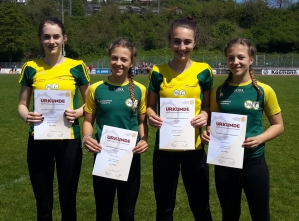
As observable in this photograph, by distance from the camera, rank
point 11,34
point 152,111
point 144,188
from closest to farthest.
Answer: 1. point 152,111
2. point 144,188
3. point 11,34

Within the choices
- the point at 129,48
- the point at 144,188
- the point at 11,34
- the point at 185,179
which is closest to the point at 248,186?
the point at 185,179

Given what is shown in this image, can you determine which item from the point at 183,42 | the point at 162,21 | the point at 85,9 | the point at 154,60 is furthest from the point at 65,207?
the point at 85,9

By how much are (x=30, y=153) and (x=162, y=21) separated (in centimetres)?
8493

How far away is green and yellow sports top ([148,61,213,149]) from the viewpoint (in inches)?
147

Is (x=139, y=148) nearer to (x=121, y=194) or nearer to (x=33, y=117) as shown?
(x=121, y=194)

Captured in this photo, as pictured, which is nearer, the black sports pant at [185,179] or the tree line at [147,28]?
the black sports pant at [185,179]

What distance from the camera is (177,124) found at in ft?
12.2

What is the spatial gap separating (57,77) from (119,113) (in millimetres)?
705

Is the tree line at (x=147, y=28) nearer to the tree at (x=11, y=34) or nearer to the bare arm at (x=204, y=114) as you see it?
the tree at (x=11, y=34)

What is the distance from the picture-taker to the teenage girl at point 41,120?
12.7 ft

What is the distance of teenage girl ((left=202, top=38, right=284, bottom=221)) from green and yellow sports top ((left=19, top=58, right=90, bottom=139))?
1288mm

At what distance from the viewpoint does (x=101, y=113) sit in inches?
148

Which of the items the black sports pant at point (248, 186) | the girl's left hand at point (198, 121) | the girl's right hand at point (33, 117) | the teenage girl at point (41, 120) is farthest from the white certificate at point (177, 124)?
the girl's right hand at point (33, 117)

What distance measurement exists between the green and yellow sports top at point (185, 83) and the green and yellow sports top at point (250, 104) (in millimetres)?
A: 207
